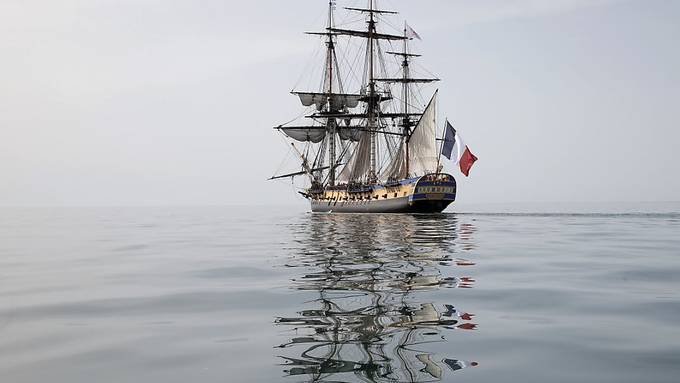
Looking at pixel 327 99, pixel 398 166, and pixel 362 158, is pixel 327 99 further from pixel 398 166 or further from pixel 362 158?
pixel 398 166

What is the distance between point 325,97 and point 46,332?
100 meters

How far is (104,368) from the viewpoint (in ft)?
23.8

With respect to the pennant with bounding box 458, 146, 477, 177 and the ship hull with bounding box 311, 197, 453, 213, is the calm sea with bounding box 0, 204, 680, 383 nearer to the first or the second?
the pennant with bounding box 458, 146, 477, 177

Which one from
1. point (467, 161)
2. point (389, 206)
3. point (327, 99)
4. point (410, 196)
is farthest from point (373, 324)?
point (327, 99)

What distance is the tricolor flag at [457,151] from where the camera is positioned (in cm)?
6012

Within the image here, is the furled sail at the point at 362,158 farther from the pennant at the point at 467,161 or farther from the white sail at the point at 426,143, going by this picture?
the pennant at the point at 467,161

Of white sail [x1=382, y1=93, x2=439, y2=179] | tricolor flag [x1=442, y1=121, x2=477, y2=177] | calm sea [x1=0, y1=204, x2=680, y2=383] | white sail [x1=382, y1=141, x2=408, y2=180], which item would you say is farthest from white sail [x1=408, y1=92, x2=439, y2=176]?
calm sea [x1=0, y1=204, x2=680, y2=383]

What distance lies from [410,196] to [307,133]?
35726mm

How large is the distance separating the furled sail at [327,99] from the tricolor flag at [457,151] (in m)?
47.0

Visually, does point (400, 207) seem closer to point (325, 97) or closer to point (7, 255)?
point (325, 97)

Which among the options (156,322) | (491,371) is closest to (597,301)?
(491,371)

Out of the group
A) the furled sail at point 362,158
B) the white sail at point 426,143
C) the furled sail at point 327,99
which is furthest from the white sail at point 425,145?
the furled sail at point 327,99

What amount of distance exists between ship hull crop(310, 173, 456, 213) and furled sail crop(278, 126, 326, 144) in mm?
18945

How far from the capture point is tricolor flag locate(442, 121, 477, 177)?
60125mm
